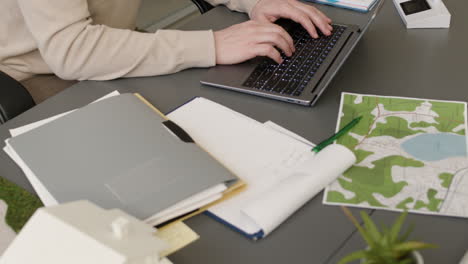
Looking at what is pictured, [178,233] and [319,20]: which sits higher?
→ [319,20]

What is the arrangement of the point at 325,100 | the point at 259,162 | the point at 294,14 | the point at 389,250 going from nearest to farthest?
the point at 389,250, the point at 259,162, the point at 325,100, the point at 294,14

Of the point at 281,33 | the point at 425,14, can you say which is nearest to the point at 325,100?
the point at 281,33

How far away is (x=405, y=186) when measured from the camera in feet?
2.87

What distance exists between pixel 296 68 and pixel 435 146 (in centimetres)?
34

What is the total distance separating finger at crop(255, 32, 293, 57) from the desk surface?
0.42 ft

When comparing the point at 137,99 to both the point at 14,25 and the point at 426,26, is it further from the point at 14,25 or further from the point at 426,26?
the point at 426,26

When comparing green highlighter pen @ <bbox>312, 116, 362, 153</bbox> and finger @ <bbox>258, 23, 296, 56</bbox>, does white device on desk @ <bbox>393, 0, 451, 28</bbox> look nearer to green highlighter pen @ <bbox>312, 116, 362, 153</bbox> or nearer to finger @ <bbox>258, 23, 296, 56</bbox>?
finger @ <bbox>258, 23, 296, 56</bbox>

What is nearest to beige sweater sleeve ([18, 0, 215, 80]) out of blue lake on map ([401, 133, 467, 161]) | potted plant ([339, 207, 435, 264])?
blue lake on map ([401, 133, 467, 161])

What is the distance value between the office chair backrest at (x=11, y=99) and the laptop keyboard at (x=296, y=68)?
473mm

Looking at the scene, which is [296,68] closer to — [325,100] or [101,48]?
[325,100]

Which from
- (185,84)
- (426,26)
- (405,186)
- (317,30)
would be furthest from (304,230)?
(426,26)

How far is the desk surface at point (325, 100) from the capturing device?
799mm

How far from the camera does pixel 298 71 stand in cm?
115

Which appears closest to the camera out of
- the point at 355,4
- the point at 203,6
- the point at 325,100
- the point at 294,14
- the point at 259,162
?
the point at 259,162
